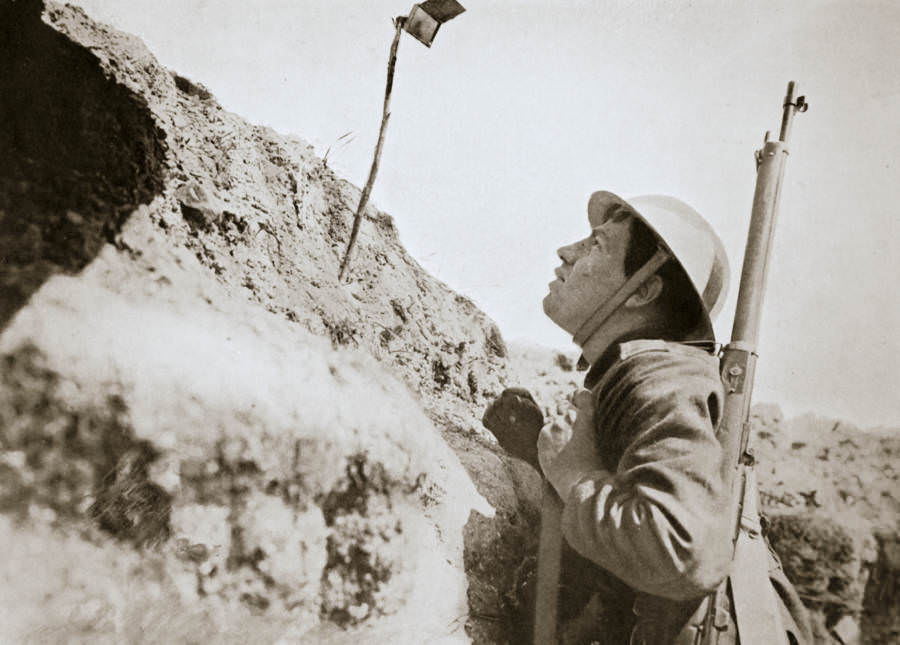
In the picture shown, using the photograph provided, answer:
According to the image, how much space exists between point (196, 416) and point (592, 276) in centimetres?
152

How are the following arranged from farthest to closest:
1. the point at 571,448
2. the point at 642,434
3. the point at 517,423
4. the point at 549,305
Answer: the point at 517,423
the point at 549,305
the point at 571,448
the point at 642,434

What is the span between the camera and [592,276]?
8.14 feet

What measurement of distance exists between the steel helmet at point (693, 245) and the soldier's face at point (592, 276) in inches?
3.7

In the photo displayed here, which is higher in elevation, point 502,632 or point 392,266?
point 392,266

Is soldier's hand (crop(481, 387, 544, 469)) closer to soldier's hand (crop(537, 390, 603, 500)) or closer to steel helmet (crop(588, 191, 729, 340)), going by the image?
soldier's hand (crop(537, 390, 603, 500))

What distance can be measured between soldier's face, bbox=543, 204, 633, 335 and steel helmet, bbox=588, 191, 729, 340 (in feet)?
0.31

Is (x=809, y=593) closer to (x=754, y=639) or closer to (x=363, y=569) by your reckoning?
(x=754, y=639)

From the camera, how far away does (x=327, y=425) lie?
2.06m

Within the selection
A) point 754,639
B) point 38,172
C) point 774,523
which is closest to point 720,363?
point 754,639

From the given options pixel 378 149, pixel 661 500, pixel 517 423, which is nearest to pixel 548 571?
pixel 661 500

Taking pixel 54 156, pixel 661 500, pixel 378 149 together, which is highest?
pixel 378 149

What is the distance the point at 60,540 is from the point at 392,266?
6.50 feet

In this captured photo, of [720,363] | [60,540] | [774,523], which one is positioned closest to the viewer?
[60,540]

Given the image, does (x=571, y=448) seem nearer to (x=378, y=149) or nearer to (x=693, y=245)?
(x=693, y=245)
